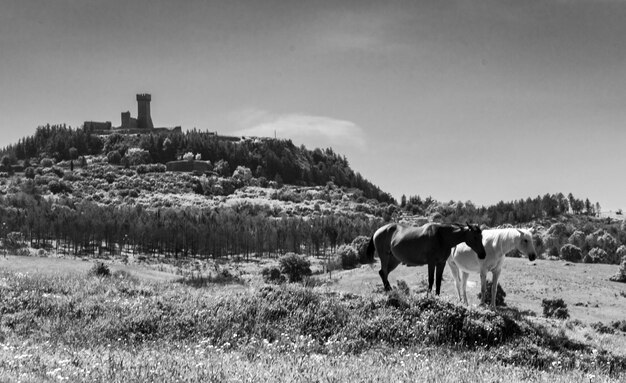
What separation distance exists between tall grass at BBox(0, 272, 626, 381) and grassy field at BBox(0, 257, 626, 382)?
35 mm

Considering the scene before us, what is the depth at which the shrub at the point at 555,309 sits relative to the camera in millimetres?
58812

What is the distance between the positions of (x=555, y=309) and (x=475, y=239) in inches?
1890

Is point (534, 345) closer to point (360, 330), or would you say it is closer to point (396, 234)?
point (360, 330)

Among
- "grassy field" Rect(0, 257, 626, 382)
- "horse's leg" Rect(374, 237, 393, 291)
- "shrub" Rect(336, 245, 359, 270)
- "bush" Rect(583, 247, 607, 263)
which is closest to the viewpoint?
"grassy field" Rect(0, 257, 626, 382)

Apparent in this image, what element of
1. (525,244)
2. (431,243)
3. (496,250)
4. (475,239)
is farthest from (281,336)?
(525,244)

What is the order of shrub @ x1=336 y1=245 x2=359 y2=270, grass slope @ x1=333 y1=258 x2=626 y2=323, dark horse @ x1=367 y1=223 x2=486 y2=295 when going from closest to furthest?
1. dark horse @ x1=367 y1=223 x2=486 y2=295
2. grass slope @ x1=333 y1=258 x2=626 y2=323
3. shrub @ x1=336 y1=245 x2=359 y2=270

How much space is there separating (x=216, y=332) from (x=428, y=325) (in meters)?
5.17

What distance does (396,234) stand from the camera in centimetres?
1955

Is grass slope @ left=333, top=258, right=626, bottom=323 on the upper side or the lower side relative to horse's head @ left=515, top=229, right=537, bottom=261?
lower

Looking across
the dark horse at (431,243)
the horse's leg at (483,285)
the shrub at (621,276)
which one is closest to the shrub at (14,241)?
the shrub at (621,276)

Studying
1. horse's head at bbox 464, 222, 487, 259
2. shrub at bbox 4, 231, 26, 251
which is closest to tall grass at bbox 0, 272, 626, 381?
horse's head at bbox 464, 222, 487, 259

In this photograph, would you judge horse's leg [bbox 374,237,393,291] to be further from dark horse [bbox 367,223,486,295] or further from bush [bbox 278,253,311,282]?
bush [bbox 278,253,311,282]

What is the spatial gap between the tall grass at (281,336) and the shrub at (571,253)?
148138 millimetres

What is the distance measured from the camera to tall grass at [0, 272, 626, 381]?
10751mm
